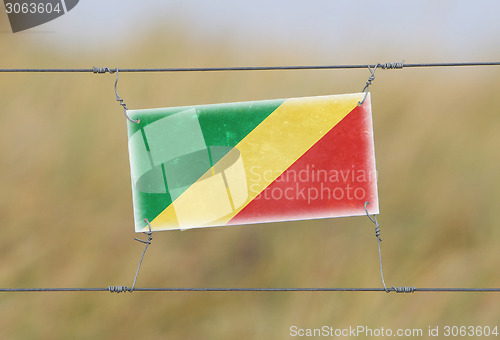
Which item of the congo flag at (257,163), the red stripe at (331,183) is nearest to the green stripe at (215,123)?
the congo flag at (257,163)

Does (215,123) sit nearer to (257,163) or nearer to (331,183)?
(257,163)

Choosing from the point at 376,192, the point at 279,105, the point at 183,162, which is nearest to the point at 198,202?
the point at 183,162

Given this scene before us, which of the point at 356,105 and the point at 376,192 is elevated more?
the point at 356,105

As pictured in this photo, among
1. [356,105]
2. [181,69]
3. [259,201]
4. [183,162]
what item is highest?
[181,69]

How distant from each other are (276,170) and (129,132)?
0.51 metres

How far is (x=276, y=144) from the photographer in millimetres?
2070

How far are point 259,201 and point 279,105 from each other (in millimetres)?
329

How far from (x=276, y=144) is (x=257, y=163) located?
3.6 inches

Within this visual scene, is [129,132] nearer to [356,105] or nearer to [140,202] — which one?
[140,202]

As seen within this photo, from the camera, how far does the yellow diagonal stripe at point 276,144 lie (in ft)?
6.76

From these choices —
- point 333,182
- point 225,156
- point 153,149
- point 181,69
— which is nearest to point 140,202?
point 153,149

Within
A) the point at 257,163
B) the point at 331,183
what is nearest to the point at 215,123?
the point at 257,163

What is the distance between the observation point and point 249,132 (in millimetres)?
2070

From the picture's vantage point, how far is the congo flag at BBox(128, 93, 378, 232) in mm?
2061
